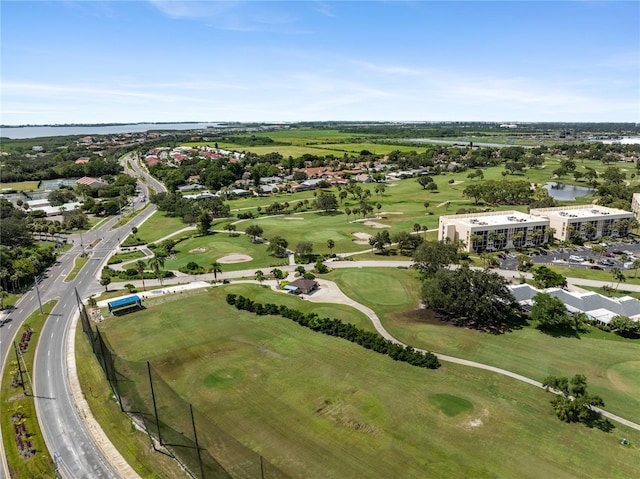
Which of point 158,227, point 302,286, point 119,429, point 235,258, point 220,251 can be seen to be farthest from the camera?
point 158,227

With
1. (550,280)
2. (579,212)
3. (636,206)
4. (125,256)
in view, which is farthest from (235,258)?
(636,206)

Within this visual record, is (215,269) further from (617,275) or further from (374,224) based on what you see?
(617,275)

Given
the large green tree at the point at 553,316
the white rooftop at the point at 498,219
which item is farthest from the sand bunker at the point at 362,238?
the large green tree at the point at 553,316

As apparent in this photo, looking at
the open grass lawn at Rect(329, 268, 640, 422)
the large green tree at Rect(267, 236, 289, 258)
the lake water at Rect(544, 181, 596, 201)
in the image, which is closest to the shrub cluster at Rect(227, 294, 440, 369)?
the open grass lawn at Rect(329, 268, 640, 422)

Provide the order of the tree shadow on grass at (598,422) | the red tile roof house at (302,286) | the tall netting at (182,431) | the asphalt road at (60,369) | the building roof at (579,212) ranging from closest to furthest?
the tall netting at (182,431) < the asphalt road at (60,369) < the tree shadow on grass at (598,422) < the red tile roof house at (302,286) < the building roof at (579,212)

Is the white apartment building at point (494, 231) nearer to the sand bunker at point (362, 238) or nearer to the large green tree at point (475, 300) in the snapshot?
the sand bunker at point (362, 238)

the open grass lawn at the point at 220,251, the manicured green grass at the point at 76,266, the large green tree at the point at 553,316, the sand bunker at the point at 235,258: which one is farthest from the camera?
the sand bunker at the point at 235,258
